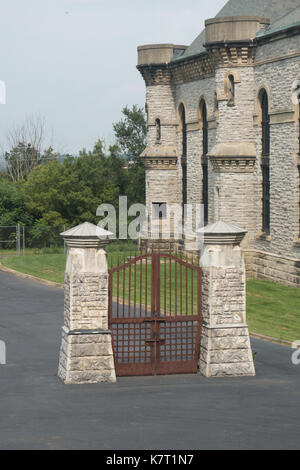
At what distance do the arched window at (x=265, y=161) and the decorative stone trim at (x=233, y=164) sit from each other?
1.92ft

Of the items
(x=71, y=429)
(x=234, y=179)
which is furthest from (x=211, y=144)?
(x=71, y=429)

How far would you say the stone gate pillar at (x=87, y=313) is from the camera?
18562 mm

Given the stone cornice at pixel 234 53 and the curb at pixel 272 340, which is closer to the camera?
the curb at pixel 272 340

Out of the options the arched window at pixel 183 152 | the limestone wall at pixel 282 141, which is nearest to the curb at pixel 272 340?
the limestone wall at pixel 282 141

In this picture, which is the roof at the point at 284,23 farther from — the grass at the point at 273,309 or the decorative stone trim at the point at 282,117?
the grass at the point at 273,309

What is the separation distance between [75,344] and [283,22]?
73.1ft

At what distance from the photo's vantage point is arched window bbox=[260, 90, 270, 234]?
36969 millimetres

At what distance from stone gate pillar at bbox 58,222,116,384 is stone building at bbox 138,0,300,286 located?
17030 millimetres

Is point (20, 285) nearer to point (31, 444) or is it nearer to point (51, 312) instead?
point (51, 312)

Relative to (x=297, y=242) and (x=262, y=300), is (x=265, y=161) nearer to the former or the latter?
(x=297, y=242)

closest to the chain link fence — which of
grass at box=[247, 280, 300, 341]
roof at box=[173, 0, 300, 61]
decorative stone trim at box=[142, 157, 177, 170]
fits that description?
decorative stone trim at box=[142, 157, 177, 170]

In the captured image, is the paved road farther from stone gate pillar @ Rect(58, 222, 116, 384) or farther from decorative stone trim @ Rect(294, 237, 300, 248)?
→ decorative stone trim @ Rect(294, 237, 300, 248)
